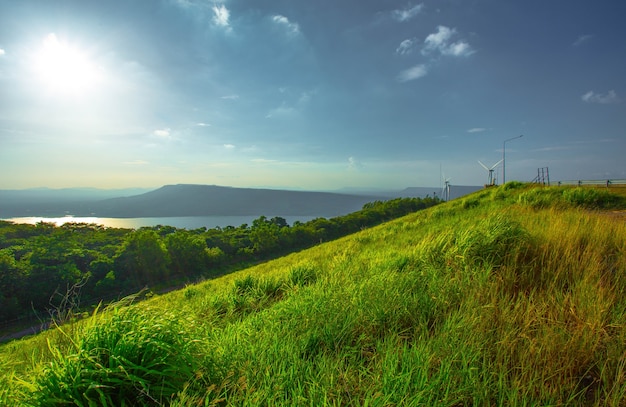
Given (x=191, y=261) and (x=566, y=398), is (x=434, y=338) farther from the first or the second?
(x=191, y=261)

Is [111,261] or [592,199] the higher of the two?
[592,199]

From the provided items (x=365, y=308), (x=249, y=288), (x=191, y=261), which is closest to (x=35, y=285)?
(x=191, y=261)

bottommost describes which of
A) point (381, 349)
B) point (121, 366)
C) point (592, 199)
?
point (381, 349)

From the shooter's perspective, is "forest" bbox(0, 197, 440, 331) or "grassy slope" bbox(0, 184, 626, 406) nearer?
"grassy slope" bbox(0, 184, 626, 406)

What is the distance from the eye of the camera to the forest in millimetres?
47688

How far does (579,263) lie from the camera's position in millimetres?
4285

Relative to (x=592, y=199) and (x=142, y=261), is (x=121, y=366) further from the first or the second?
(x=142, y=261)

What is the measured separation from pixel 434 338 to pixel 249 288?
4016 mm

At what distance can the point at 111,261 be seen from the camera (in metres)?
59.3

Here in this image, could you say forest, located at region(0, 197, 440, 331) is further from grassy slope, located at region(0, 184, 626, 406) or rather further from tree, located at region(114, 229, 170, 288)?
grassy slope, located at region(0, 184, 626, 406)

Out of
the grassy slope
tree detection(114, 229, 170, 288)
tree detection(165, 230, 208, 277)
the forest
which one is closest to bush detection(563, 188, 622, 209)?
the grassy slope

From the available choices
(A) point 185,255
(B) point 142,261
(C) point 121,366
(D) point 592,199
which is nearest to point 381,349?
(C) point 121,366

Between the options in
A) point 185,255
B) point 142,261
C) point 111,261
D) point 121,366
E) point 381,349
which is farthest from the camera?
point 185,255

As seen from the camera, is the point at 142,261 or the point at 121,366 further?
the point at 142,261
